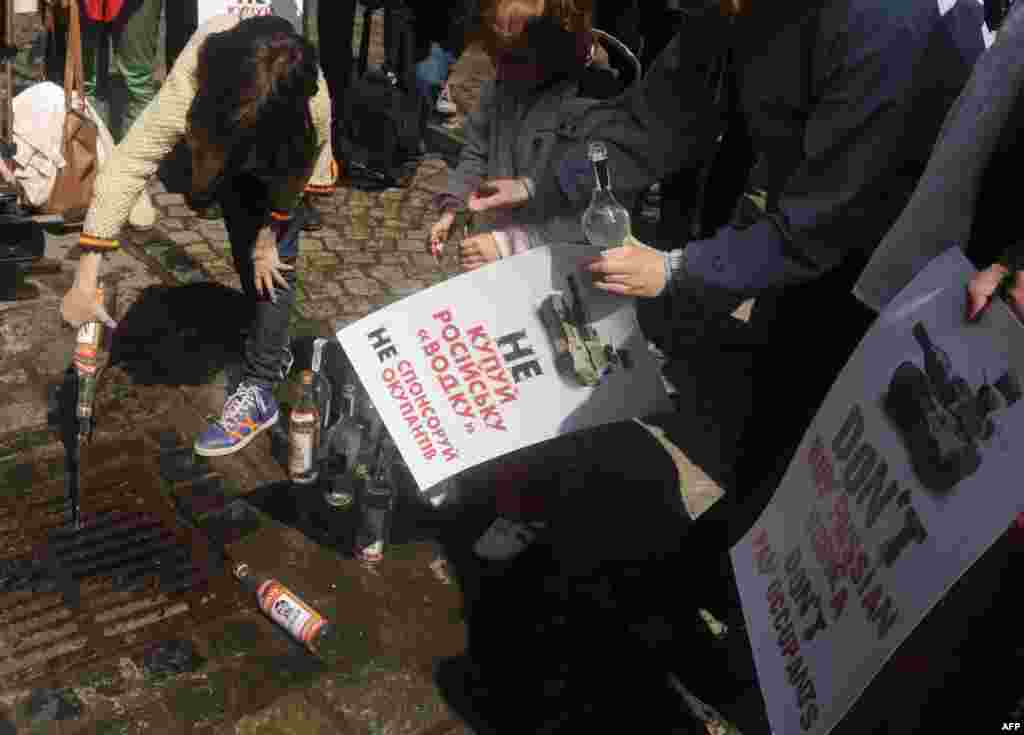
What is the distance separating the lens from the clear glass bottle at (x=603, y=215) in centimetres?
279

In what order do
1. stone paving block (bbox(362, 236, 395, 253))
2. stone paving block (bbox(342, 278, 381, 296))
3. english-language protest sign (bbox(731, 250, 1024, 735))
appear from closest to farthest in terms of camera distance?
english-language protest sign (bbox(731, 250, 1024, 735)), stone paving block (bbox(342, 278, 381, 296)), stone paving block (bbox(362, 236, 395, 253))

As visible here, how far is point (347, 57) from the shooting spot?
643 cm

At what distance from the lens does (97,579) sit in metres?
3.35

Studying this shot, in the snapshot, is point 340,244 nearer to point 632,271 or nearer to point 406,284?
point 406,284

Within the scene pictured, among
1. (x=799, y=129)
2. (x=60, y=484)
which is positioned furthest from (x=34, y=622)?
(x=799, y=129)

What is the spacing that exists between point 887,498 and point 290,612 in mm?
1881

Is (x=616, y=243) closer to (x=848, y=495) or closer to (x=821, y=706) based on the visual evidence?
(x=848, y=495)

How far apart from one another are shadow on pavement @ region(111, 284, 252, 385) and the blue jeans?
105 inches

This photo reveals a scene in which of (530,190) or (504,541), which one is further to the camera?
(504,541)

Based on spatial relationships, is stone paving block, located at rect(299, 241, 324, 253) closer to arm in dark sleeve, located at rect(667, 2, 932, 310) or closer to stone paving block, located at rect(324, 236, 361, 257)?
stone paving block, located at rect(324, 236, 361, 257)

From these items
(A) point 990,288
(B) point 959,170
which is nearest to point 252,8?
(B) point 959,170

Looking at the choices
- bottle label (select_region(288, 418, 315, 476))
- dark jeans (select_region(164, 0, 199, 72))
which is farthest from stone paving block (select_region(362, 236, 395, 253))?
bottle label (select_region(288, 418, 315, 476))

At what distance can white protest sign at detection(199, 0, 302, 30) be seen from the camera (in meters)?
4.15

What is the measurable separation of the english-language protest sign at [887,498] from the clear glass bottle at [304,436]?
6.07 feet
